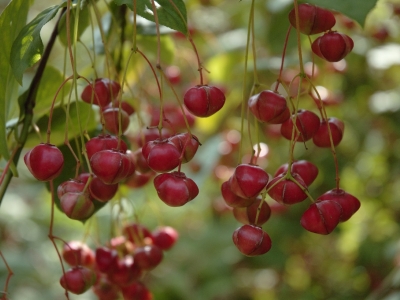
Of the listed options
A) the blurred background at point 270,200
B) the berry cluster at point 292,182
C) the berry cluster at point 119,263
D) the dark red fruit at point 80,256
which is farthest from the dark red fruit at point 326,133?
the blurred background at point 270,200

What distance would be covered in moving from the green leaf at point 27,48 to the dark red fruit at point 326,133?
0.43m

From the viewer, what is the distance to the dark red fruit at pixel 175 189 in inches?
31.4

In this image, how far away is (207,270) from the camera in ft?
7.75

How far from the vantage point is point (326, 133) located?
2.92 feet

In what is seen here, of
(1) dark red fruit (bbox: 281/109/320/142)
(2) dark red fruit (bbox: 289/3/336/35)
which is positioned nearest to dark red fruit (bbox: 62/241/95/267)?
(1) dark red fruit (bbox: 281/109/320/142)

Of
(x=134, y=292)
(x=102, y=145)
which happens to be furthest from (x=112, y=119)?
(x=134, y=292)

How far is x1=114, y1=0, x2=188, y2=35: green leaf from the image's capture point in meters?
0.82

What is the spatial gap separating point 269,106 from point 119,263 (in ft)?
1.30

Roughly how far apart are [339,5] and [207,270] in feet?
5.71

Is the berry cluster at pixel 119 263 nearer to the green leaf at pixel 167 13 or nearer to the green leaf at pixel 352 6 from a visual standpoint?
the green leaf at pixel 167 13

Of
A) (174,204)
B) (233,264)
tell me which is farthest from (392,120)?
(174,204)

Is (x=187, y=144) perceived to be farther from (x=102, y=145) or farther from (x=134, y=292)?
(x=134, y=292)

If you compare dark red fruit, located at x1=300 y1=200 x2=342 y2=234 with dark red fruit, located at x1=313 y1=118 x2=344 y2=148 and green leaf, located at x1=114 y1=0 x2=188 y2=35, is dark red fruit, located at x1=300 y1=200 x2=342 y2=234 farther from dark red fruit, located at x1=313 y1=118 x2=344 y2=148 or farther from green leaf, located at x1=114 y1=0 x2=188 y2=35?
green leaf, located at x1=114 y1=0 x2=188 y2=35

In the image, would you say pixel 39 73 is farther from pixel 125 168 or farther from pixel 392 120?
pixel 392 120
